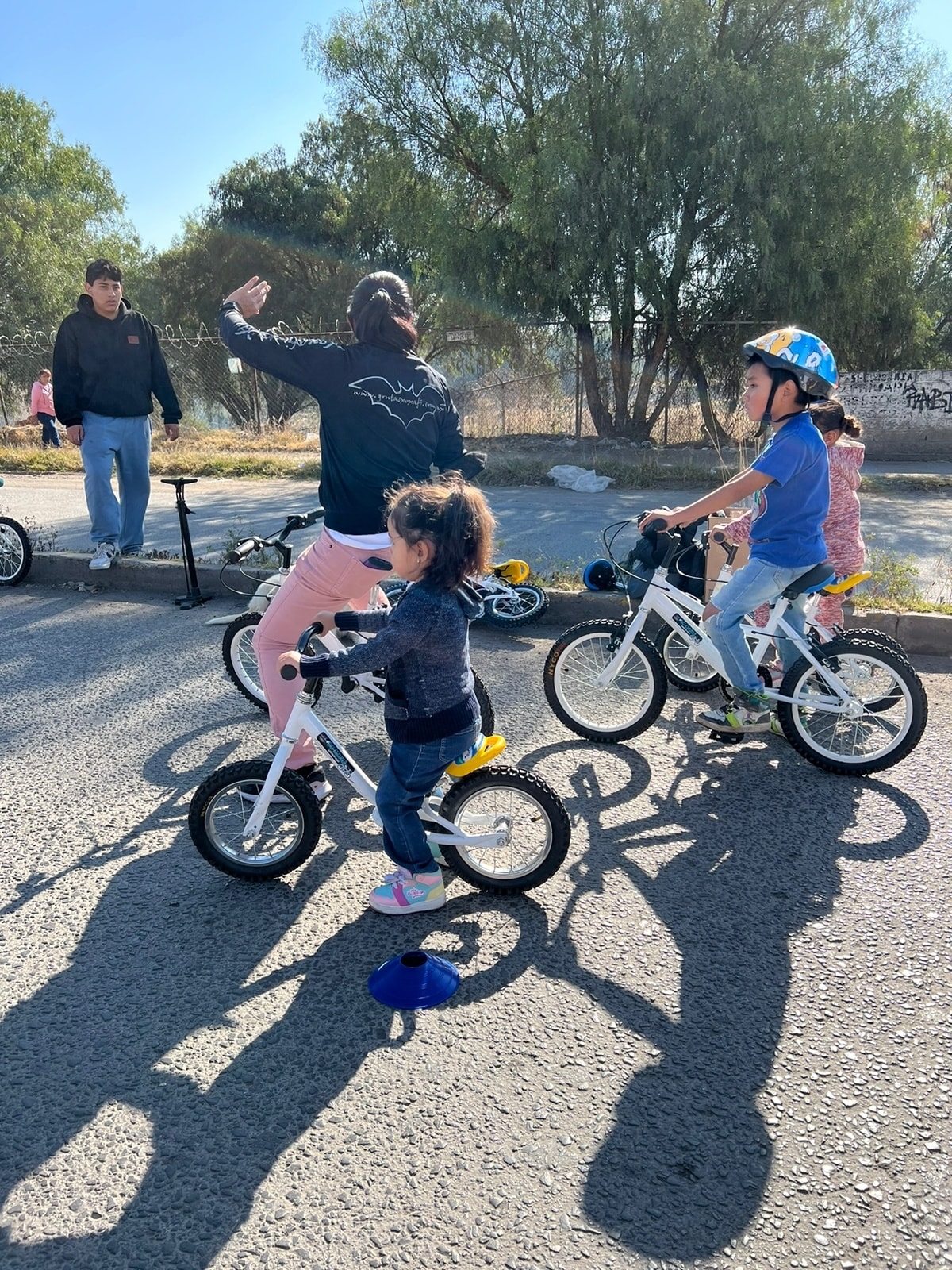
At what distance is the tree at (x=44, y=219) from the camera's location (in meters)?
32.8

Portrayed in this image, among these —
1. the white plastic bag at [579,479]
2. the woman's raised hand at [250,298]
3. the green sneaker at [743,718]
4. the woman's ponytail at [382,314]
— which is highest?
the woman's raised hand at [250,298]

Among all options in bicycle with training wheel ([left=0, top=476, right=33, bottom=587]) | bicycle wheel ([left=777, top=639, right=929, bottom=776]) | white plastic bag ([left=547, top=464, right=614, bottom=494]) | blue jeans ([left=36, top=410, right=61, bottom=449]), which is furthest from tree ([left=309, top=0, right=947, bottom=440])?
bicycle wheel ([left=777, top=639, right=929, bottom=776])

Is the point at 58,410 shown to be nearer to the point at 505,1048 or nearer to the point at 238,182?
the point at 505,1048

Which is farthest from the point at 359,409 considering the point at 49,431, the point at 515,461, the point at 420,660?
the point at 49,431

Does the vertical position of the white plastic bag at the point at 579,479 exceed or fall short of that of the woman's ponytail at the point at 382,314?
it falls short

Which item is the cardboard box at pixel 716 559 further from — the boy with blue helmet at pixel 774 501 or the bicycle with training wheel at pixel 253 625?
the bicycle with training wheel at pixel 253 625

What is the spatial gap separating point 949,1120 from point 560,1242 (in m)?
1.09

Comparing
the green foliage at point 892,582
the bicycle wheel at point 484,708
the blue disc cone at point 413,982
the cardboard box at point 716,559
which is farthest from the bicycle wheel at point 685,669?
the blue disc cone at point 413,982

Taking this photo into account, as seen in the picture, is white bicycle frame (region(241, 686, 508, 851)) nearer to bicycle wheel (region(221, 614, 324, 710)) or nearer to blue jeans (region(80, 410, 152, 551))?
bicycle wheel (region(221, 614, 324, 710))

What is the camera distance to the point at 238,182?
103 feet

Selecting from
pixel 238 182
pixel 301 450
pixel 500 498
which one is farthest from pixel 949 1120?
pixel 238 182

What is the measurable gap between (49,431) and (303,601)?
1851 centimetres

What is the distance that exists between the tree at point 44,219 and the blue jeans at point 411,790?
117ft

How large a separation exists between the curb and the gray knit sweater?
2.95 meters
